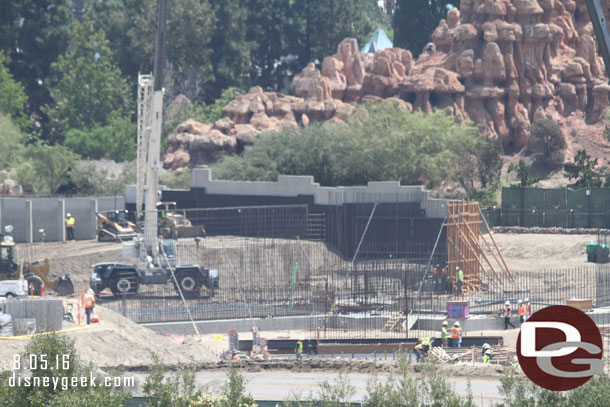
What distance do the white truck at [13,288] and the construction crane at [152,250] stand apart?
3996 millimetres

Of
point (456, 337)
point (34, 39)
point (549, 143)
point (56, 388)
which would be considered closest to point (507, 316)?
point (456, 337)

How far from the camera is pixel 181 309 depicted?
130ft

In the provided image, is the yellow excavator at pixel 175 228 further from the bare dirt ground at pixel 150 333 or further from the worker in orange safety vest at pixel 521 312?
the worker in orange safety vest at pixel 521 312

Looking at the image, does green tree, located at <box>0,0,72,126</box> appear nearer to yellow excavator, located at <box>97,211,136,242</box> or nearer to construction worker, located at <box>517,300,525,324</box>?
yellow excavator, located at <box>97,211,136,242</box>

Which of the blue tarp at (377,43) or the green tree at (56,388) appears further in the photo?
the blue tarp at (377,43)

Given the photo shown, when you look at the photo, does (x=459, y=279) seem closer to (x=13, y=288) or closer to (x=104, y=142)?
(x=13, y=288)

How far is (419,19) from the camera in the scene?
3514 inches

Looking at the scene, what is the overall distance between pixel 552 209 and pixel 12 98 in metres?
45.3

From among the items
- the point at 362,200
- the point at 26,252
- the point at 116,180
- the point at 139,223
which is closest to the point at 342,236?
the point at 362,200

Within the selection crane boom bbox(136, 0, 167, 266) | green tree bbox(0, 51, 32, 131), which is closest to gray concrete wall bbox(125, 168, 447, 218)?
crane boom bbox(136, 0, 167, 266)

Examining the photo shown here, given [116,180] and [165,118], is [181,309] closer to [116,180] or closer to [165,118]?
[116,180]

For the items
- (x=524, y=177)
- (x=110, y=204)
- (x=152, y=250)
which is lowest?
(x=152, y=250)

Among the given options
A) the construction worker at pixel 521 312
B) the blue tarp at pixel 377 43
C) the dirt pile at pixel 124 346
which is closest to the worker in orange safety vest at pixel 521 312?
the construction worker at pixel 521 312

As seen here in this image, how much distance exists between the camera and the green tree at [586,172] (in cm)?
5906
